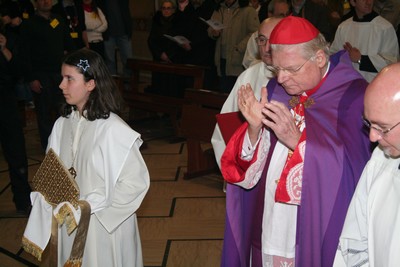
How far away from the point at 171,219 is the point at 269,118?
2.76 meters

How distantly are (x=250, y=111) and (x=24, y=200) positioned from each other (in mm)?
3348

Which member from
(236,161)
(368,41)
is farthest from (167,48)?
(236,161)

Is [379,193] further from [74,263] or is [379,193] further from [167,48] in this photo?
[167,48]

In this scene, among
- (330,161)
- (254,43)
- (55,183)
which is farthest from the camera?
(254,43)

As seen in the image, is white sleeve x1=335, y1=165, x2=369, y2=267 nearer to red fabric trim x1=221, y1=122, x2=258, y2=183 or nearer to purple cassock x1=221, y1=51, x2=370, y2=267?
purple cassock x1=221, y1=51, x2=370, y2=267

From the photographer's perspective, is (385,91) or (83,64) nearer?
(385,91)

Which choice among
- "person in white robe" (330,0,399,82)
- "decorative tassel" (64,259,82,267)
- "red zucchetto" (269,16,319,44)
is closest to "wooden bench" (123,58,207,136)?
"person in white robe" (330,0,399,82)

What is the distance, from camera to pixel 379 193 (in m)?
1.96

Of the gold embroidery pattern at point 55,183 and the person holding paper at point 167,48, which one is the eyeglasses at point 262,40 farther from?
the person holding paper at point 167,48

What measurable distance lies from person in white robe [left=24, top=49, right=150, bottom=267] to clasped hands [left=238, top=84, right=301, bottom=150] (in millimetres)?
683

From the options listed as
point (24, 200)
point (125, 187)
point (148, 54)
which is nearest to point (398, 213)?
point (125, 187)

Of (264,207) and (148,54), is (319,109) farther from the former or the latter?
(148,54)

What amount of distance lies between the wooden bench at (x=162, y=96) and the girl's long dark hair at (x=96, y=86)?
14.7 ft

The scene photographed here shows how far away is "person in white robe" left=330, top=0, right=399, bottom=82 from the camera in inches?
199
